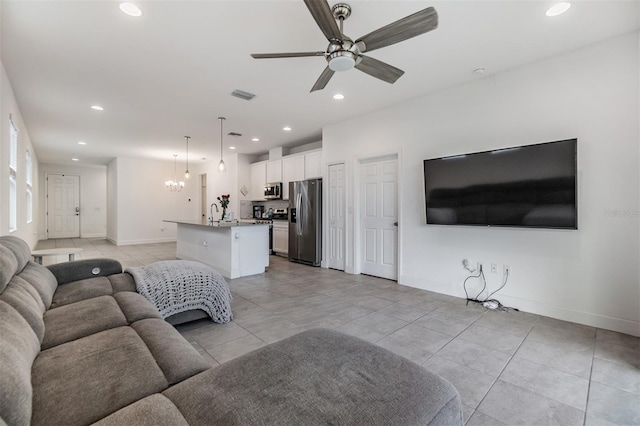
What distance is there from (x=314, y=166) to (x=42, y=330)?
5224 mm

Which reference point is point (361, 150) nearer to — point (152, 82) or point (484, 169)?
point (484, 169)

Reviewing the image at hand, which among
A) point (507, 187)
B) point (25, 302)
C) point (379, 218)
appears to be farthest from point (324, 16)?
point (379, 218)

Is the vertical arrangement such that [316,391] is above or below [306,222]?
below

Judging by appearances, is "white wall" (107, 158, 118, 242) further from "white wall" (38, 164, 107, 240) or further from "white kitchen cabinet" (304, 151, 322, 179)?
"white kitchen cabinet" (304, 151, 322, 179)

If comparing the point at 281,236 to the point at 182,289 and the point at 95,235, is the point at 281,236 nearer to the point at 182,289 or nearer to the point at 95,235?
Result: the point at 182,289

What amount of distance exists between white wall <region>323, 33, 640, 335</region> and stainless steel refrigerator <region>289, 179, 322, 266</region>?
202 cm

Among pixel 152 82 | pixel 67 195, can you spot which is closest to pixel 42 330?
pixel 152 82

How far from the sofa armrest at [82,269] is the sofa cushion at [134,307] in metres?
0.73

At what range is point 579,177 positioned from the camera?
292cm

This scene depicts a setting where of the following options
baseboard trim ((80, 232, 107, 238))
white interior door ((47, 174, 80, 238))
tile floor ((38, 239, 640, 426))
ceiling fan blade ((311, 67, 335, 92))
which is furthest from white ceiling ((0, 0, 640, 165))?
baseboard trim ((80, 232, 107, 238))

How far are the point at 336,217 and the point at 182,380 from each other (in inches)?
177

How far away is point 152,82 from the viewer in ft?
Result: 12.0

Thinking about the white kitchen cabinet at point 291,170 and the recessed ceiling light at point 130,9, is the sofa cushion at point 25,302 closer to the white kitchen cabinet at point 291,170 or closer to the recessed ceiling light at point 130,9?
the recessed ceiling light at point 130,9

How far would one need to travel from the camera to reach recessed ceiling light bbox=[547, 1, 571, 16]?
7.53 ft
